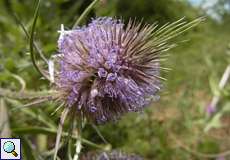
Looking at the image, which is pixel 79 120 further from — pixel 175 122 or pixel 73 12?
pixel 175 122

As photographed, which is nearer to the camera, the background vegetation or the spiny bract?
the spiny bract

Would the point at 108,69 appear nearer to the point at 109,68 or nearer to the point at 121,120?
the point at 109,68

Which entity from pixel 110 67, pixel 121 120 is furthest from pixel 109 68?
pixel 121 120

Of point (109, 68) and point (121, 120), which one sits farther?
point (121, 120)

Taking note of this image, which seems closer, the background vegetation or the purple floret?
the purple floret

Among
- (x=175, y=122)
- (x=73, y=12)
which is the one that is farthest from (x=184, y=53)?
(x=73, y=12)
